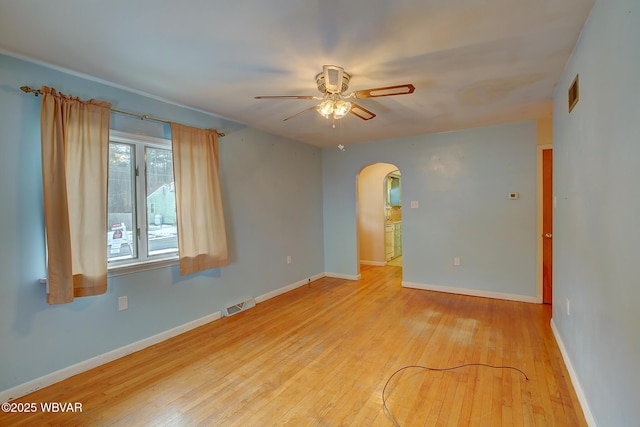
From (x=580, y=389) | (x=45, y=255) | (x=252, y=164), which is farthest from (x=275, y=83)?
(x=580, y=389)

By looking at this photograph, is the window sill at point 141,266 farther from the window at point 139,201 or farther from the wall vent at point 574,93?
the wall vent at point 574,93

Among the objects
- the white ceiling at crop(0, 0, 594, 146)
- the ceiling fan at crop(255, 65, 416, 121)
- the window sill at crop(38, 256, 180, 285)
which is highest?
the white ceiling at crop(0, 0, 594, 146)

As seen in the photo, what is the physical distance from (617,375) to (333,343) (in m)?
2.07

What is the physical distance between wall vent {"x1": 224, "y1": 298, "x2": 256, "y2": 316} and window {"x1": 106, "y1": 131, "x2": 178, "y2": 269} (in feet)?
3.25

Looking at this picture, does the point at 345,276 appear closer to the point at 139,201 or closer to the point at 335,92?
the point at 139,201

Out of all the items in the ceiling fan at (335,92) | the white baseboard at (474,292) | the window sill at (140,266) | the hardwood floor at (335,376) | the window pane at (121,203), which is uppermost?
the ceiling fan at (335,92)

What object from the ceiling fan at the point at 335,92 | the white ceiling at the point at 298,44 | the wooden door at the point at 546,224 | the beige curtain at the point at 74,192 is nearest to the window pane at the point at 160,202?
the beige curtain at the point at 74,192

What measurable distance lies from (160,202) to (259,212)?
1385 millimetres

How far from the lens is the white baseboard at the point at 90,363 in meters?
2.09

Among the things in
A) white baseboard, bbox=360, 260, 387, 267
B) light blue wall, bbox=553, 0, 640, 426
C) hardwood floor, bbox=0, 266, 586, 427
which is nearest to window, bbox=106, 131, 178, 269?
hardwood floor, bbox=0, 266, 586, 427

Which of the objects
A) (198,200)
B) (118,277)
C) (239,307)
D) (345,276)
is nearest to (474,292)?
(345,276)

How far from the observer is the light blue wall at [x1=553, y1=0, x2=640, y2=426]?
Answer: 3.85ft

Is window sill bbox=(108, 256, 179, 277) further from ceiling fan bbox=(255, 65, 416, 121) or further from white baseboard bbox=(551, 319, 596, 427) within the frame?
white baseboard bbox=(551, 319, 596, 427)

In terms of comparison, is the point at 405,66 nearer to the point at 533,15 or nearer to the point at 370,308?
the point at 533,15
